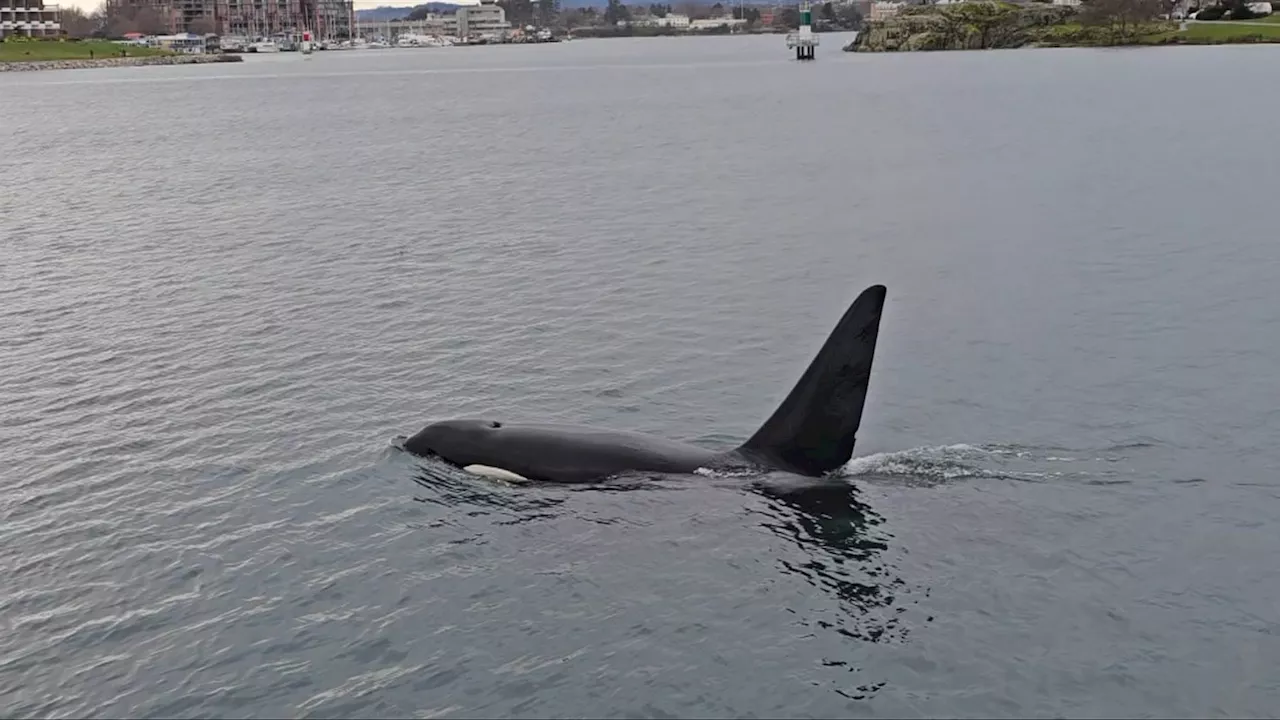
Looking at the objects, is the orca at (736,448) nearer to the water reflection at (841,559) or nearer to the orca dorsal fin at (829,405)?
the orca dorsal fin at (829,405)

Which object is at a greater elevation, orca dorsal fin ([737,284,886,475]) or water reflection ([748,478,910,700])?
orca dorsal fin ([737,284,886,475])

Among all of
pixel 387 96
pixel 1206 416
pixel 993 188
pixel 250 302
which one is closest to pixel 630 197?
pixel 993 188

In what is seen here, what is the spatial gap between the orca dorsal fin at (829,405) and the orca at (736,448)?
0.06 ft

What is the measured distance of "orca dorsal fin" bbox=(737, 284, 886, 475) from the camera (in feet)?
74.8

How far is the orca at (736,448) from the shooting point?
905 inches

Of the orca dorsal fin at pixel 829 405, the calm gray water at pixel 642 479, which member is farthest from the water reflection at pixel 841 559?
the orca dorsal fin at pixel 829 405

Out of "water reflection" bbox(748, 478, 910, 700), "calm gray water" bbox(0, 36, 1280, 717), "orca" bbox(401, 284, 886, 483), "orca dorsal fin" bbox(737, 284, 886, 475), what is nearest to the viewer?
"calm gray water" bbox(0, 36, 1280, 717)

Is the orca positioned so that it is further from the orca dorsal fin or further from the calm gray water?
the calm gray water

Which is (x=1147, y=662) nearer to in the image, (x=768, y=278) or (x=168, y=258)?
(x=768, y=278)

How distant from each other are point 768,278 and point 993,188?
27.6 metres

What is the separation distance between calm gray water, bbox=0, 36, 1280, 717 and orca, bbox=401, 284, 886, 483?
0.55 metres

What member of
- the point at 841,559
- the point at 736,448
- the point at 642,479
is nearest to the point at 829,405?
the point at 736,448

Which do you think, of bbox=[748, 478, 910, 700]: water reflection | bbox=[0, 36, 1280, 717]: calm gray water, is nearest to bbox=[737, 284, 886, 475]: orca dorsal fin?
bbox=[748, 478, 910, 700]: water reflection

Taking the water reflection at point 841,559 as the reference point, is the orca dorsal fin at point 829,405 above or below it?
above
